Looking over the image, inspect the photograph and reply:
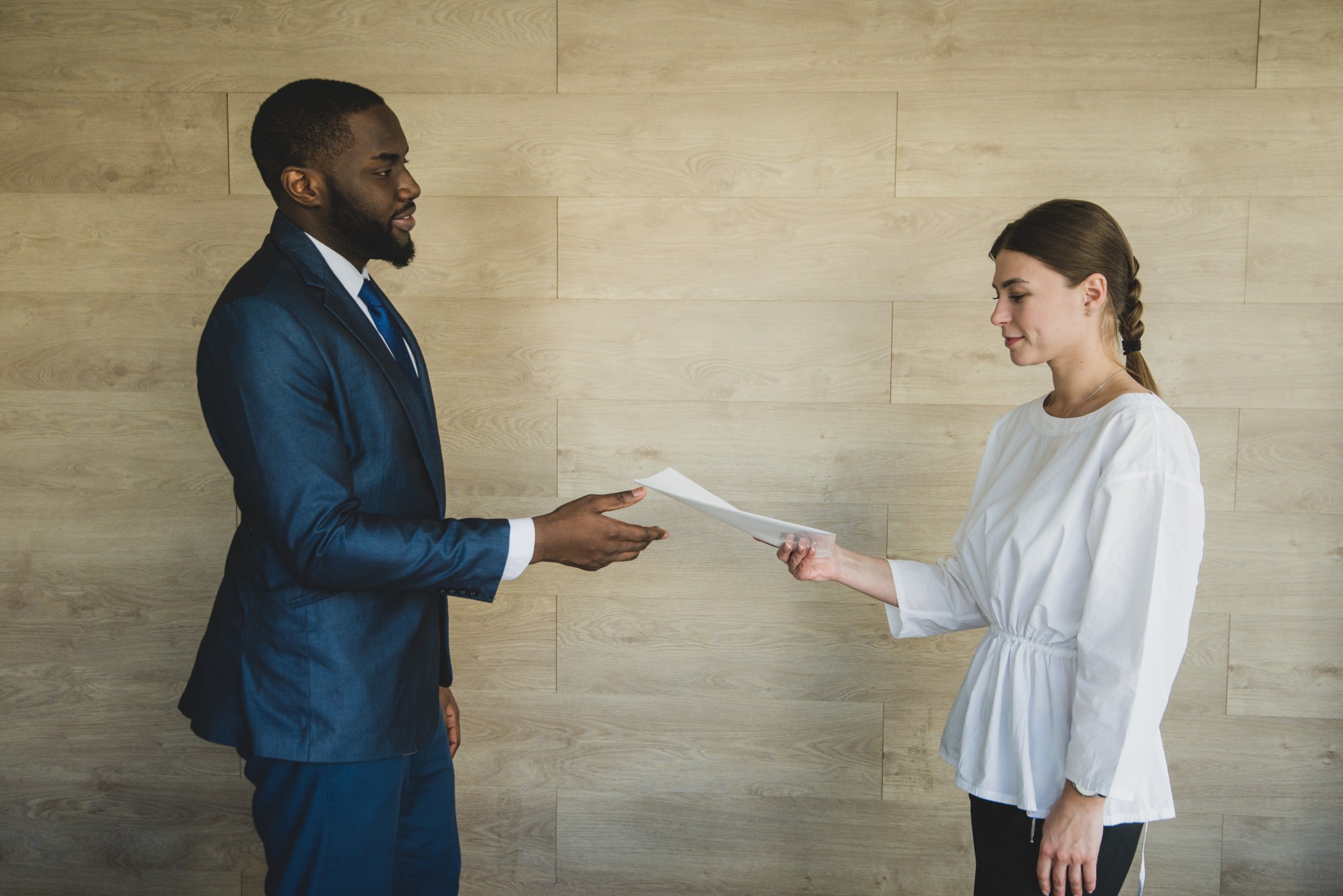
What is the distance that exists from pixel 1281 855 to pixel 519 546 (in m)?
1.93

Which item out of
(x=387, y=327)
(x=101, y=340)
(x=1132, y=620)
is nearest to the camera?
(x=1132, y=620)

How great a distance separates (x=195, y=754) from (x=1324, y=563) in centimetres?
268

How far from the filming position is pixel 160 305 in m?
2.18

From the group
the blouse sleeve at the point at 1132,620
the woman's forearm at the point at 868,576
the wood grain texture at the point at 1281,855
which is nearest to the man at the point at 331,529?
the woman's forearm at the point at 868,576

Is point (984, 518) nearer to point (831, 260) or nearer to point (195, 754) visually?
point (831, 260)

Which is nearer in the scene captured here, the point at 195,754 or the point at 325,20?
the point at 325,20

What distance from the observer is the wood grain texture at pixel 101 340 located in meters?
2.19

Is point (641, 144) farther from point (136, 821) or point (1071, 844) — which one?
point (136, 821)

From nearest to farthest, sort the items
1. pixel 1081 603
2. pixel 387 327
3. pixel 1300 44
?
pixel 1081 603 → pixel 387 327 → pixel 1300 44

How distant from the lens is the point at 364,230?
4.98 feet

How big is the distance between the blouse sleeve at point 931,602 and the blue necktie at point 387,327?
917 mm

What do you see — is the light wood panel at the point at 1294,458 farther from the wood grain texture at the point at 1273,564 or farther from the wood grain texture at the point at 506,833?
the wood grain texture at the point at 506,833

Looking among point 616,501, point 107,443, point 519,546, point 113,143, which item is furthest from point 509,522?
point 113,143

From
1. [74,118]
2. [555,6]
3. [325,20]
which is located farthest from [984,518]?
[74,118]
